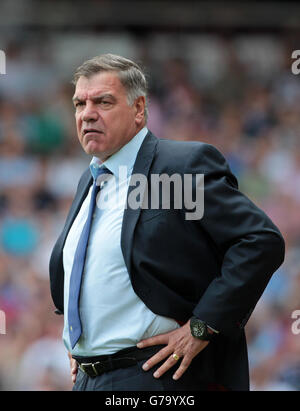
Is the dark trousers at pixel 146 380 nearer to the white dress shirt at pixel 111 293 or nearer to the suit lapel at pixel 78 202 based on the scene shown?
the white dress shirt at pixel 111 293

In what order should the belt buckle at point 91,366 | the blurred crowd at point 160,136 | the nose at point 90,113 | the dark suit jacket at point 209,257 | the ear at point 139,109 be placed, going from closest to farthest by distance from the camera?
the dark suit jacket at point 209,257 < the belt buckle at point 91,366 < the nose at point 90,113 < the ear at point 139,109 < the blurred crowd at point 160,136

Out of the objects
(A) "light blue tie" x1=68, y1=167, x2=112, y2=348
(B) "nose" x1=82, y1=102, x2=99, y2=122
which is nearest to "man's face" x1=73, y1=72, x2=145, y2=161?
(B) "nose" x1=82, y1=102, x2=99, y2=122

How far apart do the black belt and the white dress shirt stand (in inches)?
0.8

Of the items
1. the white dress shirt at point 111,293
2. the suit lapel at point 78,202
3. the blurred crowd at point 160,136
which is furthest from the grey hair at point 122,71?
the blurred crowd at point 160,136

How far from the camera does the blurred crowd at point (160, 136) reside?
659cm

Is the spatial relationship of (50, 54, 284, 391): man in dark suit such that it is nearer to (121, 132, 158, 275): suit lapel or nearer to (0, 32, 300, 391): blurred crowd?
(121, 132, 158, 275): suit lapel

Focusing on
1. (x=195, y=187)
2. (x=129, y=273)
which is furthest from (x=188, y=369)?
(x=195, y=187)

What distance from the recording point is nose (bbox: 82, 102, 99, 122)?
2.94 m

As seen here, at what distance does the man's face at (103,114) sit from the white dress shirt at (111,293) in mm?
65

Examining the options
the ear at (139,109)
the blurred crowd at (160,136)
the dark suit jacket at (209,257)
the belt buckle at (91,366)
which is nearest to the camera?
the dark suit jacket at (209,257)

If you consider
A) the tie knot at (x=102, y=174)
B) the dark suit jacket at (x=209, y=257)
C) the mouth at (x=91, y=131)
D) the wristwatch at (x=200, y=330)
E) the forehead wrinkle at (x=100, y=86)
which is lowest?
the wristwatch at (x=200, y=330)

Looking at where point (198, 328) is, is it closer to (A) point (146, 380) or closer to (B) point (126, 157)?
(A) point (146, 380)

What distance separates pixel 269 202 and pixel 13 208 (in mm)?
2607

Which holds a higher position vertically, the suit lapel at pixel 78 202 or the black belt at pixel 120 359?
the suit lapel at pixel 78 202
